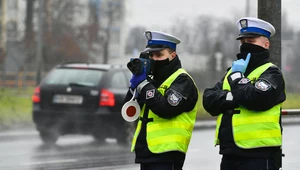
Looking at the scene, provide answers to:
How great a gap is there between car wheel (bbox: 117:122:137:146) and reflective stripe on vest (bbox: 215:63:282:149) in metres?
8.39

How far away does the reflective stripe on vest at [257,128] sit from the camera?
4770 millimetres

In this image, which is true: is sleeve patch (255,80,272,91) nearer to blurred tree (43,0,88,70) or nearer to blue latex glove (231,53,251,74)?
blue latex glove (231,53,251,74)

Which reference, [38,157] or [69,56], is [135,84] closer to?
[38,157]

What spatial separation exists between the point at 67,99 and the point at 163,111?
8.55 metres

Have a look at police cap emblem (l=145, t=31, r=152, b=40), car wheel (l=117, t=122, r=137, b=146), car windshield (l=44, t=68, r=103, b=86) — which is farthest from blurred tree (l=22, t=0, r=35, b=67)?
police cap emblem (l=145, t=31, r=152, b=40)

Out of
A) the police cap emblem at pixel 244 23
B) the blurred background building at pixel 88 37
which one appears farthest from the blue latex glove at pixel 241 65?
the blurred background building at pixel 88 37

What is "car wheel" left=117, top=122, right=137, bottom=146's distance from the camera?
13.2 metres

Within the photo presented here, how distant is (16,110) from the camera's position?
1952cm

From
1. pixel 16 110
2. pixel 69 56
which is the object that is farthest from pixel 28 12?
pixel 16 110

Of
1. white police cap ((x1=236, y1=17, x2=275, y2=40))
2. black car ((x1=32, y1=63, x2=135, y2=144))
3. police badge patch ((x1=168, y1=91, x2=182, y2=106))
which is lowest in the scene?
black car ((x1=32, y1=63, x2=135, y2=144))

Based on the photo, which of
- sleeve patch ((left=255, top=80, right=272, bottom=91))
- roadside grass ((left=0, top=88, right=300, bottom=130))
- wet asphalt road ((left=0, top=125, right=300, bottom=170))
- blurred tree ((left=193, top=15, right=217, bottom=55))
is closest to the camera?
sleeve patch ((left=255, top=80, right=272, bottom=91))

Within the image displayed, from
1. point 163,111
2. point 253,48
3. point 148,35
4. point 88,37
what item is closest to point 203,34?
point 88,37

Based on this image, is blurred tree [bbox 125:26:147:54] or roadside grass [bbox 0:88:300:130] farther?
blurred tree [bbox 125:26:147:54]

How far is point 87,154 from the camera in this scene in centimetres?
1197
